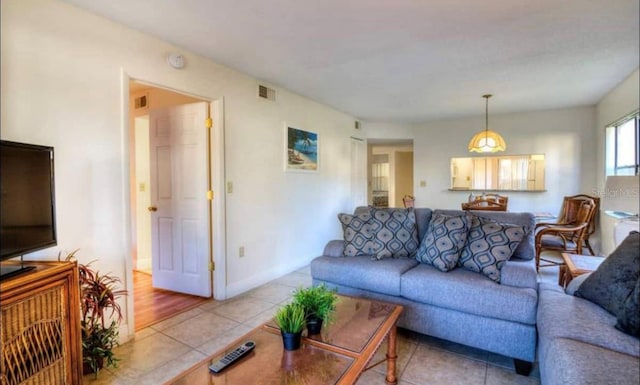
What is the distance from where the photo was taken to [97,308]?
194cm

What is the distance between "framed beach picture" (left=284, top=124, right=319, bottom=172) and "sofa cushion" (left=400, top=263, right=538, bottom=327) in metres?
2.30

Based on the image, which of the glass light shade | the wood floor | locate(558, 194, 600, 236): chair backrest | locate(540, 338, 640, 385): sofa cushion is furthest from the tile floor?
locate(558, 194, 600, 236): chair backrest

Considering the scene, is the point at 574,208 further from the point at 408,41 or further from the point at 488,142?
the point at 408,41

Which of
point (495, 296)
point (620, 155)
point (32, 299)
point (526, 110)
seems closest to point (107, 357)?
point (32, 299)

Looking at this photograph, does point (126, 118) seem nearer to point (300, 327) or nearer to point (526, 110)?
point (300, 327)

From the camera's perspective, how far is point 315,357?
1379 millimetres

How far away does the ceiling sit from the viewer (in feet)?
6.86

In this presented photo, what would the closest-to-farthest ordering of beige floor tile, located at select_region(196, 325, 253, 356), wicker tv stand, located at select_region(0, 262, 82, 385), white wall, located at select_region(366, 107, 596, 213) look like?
wicker tv stand, located at select_region(0, 262, 82, 385)
beige floor tile, located at select_region(196, 325, 253, 356)
white wall, located at select_region(366, 107, 596, 213)

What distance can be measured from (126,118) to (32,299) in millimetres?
→ 1365

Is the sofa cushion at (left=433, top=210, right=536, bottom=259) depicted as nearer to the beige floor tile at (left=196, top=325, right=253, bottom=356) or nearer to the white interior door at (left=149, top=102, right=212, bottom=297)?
the beige floor tile at (left=196, top=325, right=253, bottom=356)

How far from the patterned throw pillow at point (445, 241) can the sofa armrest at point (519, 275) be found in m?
0.32

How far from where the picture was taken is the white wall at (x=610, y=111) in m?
3.36

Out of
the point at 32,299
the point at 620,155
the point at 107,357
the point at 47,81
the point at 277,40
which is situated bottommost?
the point at 107,357

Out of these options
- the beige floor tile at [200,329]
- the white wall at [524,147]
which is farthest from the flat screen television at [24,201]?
the white wall at [524,147]
